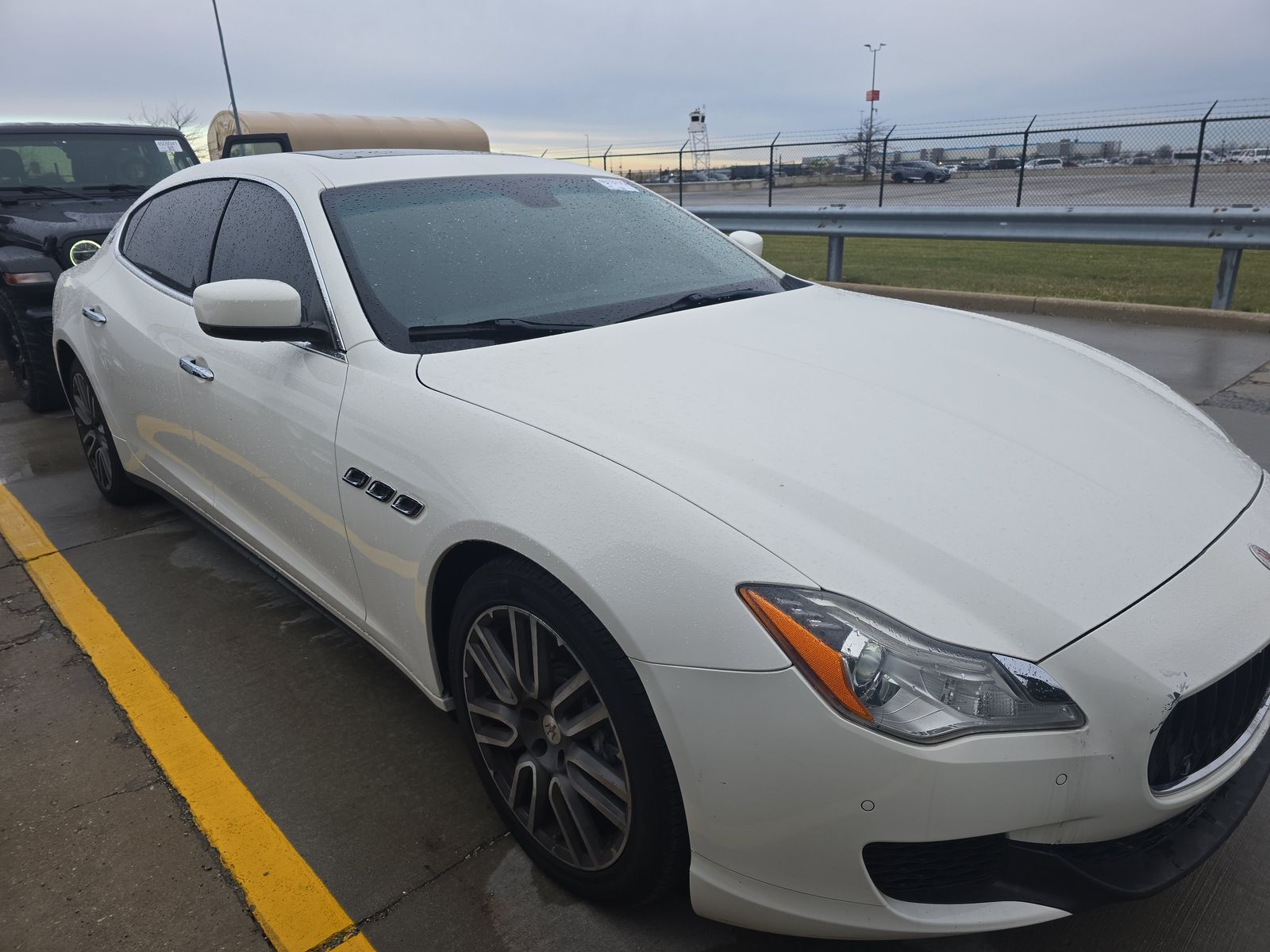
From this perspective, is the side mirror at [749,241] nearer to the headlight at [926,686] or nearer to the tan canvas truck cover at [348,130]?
the headlight at [926,686]

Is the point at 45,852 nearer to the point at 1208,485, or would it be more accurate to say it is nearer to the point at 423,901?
the point at 423,901

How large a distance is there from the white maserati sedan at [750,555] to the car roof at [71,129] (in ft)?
17.6

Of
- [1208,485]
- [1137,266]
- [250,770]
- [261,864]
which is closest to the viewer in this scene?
[1208,485]

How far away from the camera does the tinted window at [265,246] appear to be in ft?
8.83

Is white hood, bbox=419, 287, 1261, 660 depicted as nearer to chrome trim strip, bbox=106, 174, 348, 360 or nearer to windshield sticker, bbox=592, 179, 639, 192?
chrome trim strip, bbox=106, 174, 348, 360

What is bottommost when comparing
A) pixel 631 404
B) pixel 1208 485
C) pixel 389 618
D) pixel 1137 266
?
pixel 1137 266

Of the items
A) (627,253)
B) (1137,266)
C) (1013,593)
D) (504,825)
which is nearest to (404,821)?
(504,825)

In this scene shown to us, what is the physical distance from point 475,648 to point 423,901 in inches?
22.7

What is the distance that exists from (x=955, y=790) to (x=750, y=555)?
50 cm

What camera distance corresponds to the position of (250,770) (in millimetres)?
2605

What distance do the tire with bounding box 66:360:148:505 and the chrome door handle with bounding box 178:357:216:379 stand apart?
125 cm

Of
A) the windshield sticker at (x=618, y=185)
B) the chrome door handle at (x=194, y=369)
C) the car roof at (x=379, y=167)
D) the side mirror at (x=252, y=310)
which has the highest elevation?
the car roof at (x=379, y=167)

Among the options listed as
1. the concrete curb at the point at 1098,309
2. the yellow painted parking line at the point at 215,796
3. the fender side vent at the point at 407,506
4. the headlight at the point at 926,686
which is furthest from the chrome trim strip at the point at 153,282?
the concrete curb at the point at 1098,309

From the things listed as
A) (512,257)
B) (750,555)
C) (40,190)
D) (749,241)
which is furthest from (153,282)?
(40,190)
